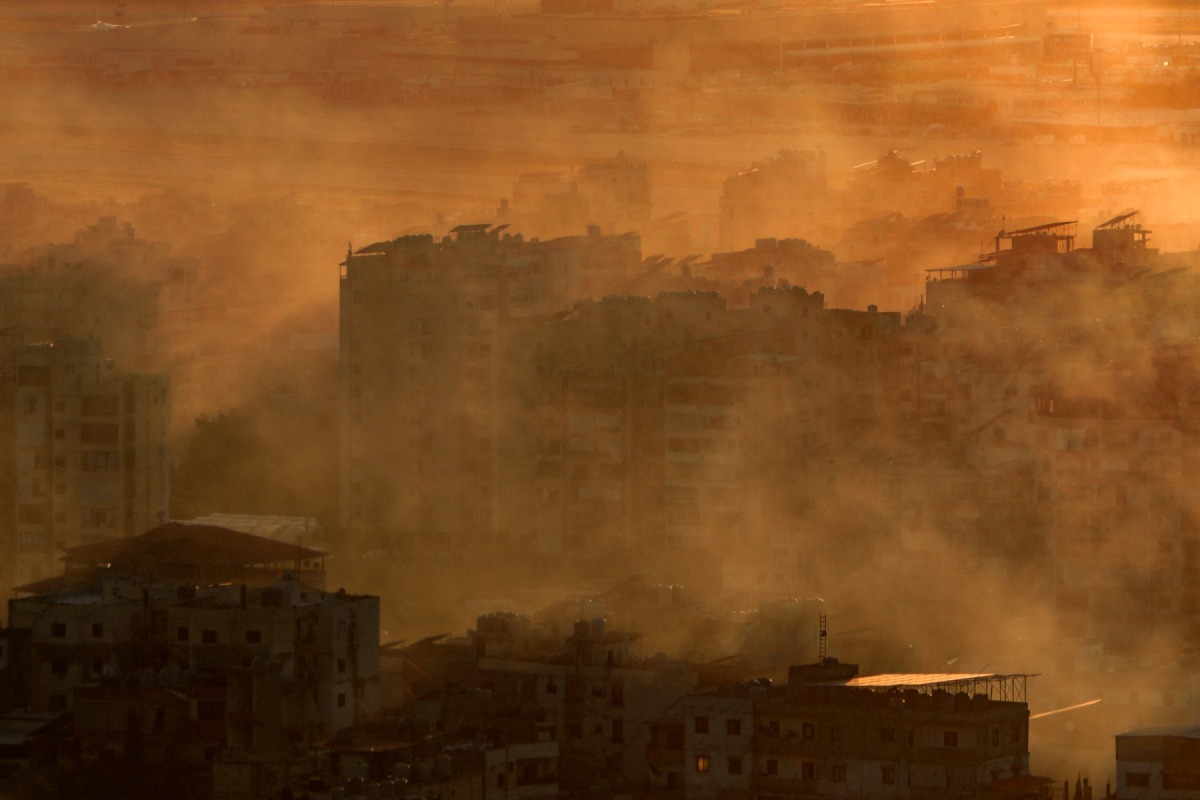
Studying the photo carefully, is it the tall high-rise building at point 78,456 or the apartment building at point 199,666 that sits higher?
the tall high-rise building at point 78,456

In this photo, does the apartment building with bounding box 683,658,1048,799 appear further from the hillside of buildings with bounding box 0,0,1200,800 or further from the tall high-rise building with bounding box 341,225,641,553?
the tall high-rise building with bounding box 341,225,641,553

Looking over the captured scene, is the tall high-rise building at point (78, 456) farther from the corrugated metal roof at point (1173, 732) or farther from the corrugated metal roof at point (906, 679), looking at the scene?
the corrugated metal roof at point (1173, 732)

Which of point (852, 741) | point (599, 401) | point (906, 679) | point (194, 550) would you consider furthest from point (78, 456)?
point (852, 741)

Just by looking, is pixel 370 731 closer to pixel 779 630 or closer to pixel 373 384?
pixel 779 630

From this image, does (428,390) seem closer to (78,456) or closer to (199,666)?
(78,456)

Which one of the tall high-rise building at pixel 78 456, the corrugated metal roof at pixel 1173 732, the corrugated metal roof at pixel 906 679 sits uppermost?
the tall high-rise building at pixel 78 456

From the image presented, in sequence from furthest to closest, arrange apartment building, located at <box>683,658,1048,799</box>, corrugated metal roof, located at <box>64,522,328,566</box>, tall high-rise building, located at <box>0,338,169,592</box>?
tall high-rise building, located at <box>0,338,169,592</box>, corrugated metal roof, located at <box>64,522,328,566</box>, apartment building, located at <box>683,658,1048,799</box>

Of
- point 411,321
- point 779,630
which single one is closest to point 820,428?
point 411,321

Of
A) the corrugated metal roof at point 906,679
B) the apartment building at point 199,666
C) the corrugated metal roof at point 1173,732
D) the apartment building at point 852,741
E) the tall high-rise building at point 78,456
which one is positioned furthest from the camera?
the tall high-rise building at point 78,456

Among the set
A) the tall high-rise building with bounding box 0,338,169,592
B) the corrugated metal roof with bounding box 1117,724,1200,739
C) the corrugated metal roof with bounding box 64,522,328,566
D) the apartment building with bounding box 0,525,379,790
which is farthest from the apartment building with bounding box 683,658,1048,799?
the tall high-rise building with bounding box 0,338,169,592

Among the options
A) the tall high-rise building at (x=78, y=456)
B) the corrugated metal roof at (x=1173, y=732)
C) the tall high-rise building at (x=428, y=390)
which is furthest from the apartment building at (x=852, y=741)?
the tall high-rise building at (x=428, y=390)

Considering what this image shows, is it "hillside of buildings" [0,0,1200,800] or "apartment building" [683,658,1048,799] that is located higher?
"hillside of buildings" [0,0,1200,800]
